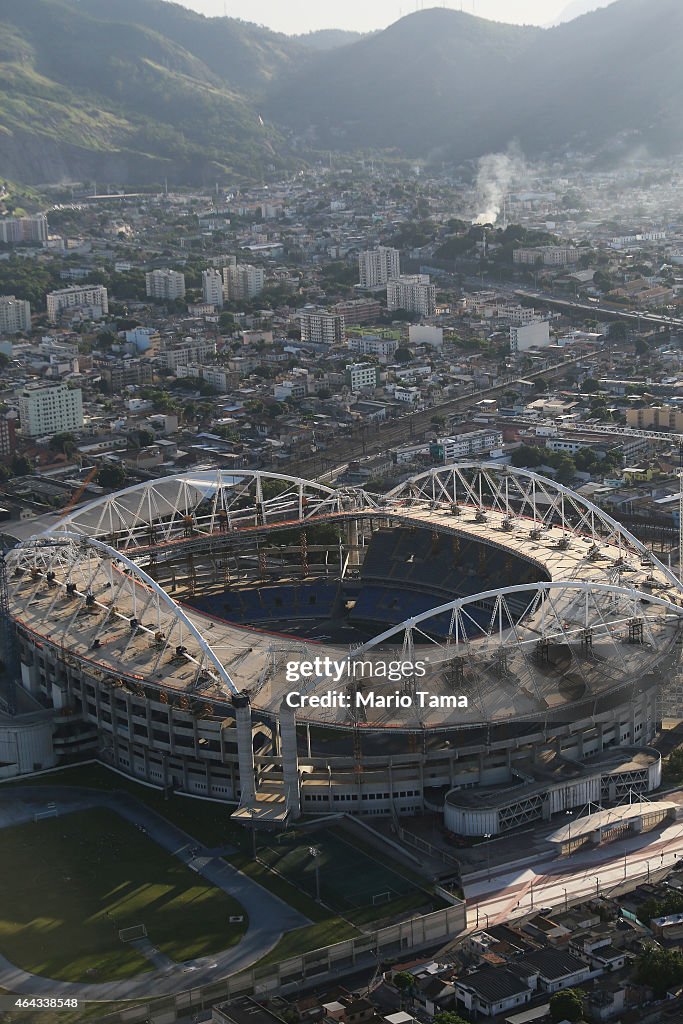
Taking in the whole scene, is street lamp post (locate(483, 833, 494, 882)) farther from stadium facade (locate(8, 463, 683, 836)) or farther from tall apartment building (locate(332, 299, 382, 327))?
tall apartment building (locate(332, 299, 382, 327))

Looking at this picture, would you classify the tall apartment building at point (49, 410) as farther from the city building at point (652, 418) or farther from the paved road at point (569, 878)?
the paved road at point (569, 878)

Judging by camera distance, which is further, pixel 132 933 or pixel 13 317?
pixel 13 317

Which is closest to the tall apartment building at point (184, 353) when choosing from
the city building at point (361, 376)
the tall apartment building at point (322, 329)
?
the tall apartment building at point (322, 329)

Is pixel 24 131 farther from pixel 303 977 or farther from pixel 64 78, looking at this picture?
pixel 303 977

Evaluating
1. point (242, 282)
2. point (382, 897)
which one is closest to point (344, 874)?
point (382, 897)

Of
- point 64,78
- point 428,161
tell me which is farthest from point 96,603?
point 64,78

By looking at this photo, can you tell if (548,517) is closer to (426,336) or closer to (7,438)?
(7,438)

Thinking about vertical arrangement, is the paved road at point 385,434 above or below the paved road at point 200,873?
above
